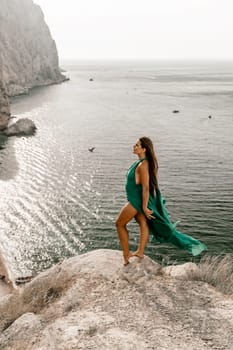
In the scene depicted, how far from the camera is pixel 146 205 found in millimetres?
9805

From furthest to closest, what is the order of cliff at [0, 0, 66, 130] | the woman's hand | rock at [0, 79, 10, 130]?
1. cliff at [0, 0, 66, 130]
2. rock at [0, 79, 10, 130]
3. the woman's hand

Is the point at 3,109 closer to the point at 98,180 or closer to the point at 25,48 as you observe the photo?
the point at 98,180

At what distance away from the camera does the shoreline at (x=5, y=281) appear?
24.2m

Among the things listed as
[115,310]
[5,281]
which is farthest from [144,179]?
[5,281]

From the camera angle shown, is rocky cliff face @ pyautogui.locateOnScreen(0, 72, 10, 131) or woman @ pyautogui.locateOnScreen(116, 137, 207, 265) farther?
rocky cliff face @ pyautogui.locateOnScreen(0, 72, 10, 131)

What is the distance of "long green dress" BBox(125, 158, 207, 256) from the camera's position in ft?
32.7

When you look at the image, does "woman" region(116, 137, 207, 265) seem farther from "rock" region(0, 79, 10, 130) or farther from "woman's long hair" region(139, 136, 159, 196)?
"rock" region(0, 79, 10, 130)

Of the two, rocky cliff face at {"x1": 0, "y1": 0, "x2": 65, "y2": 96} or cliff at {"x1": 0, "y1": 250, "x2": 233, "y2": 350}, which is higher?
rocky cliff face at {"x1": 0, "y1": 0, "x2": 65, "y2": 96}

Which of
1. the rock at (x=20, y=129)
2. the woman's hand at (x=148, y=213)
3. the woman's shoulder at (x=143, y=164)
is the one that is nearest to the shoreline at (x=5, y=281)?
the woman's hand at (x=148, y=213)

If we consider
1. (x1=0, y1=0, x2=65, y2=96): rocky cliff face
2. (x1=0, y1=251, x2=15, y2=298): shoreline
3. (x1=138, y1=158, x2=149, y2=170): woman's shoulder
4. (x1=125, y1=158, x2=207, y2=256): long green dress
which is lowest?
(x1=0, y1=251, x2=15, y2=298): shoreline

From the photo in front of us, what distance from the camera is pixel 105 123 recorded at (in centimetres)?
8175

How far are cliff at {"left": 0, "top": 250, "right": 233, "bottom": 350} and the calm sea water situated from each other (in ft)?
35.3

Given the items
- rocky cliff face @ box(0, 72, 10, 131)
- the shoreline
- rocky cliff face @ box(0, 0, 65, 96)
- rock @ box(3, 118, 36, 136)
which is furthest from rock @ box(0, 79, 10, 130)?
rocky cliff face @ box(0, 0, 65, 96)

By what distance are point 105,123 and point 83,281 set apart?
239ft
